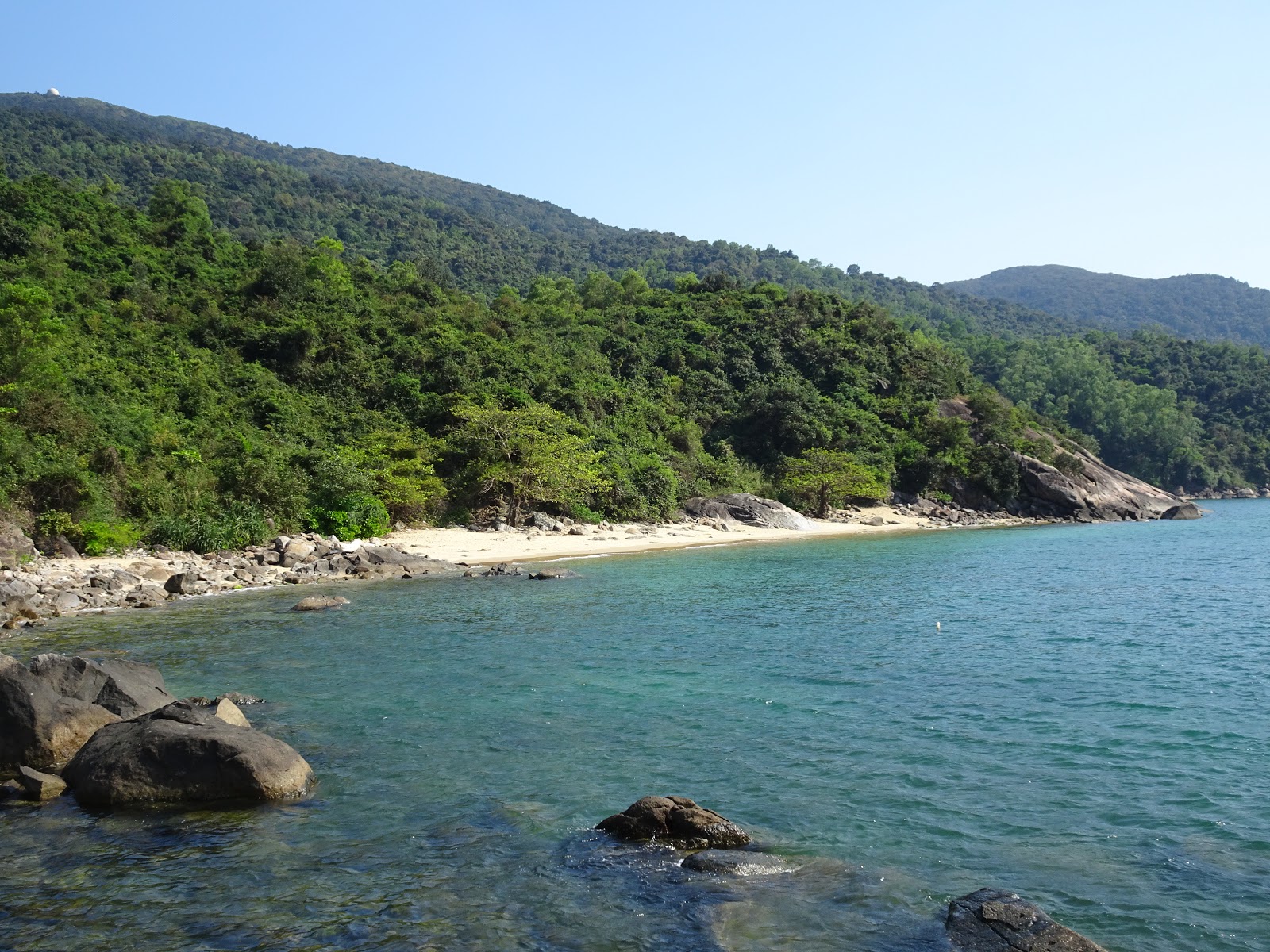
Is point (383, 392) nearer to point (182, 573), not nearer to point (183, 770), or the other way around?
point (182, 573)

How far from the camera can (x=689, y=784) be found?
37.9 feet

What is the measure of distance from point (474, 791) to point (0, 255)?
194 ft

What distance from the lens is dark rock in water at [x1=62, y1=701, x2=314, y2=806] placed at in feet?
35.7

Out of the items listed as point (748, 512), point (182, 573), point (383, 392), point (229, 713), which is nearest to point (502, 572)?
point (182, 573)

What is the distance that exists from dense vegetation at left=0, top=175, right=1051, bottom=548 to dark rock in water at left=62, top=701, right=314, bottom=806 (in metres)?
23.2

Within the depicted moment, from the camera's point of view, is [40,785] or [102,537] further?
[102,537]

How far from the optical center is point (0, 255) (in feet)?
178

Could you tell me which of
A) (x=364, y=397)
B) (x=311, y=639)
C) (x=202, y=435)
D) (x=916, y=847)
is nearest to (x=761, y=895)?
(x=916, y=847)

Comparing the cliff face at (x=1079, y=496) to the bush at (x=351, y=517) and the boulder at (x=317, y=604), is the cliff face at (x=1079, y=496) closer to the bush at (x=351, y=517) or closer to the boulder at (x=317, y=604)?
the bush at (x=351, y=517)

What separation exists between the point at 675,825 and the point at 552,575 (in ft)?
76.8

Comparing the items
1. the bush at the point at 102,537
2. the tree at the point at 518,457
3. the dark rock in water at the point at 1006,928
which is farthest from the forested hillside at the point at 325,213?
the dark rock in water at the point at 1006,928

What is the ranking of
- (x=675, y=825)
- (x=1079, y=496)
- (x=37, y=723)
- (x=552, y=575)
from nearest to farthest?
(x=675, y=825), (x=37, y=723), (x=552, y=575), (x=1079, y=496)

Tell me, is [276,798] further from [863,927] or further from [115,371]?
[115,371]

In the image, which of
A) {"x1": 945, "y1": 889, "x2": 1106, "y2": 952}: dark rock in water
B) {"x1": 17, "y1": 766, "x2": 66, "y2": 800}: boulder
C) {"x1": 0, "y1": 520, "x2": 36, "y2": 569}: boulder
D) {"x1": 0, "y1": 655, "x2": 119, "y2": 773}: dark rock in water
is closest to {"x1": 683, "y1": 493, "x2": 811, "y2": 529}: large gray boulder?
{"x1": 0, "y1": 520, "x2": 36, "y2": 569}: boulder
